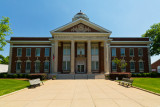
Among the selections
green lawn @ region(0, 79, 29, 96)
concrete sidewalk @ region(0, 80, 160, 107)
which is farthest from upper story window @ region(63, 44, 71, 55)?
concrete sidewalk @ region(0, 80, 160, 107)

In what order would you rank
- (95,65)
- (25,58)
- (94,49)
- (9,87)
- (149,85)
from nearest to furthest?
(9,87) < (149,85) < (95,65) < (25,58) < (94,49)

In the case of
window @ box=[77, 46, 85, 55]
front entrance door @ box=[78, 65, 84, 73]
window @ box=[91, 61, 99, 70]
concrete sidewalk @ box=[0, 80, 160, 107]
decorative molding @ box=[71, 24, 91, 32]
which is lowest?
concrete sidewalk @ box=[0, 80, 160, 107]

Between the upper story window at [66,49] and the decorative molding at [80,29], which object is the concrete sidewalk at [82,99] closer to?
the decorative molding at [80,29]

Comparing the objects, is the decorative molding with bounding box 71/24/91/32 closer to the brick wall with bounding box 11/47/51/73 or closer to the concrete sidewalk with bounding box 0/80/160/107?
the brick wall with bounding box 11/47/51/73

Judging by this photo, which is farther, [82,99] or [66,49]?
[66,49]

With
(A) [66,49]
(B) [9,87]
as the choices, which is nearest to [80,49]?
(A) [66,49]

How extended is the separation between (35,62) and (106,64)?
18343 millimetres

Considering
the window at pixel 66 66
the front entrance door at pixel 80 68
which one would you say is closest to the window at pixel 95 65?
the front entrance door at pixel 80 68

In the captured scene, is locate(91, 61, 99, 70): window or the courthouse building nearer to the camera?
locate(91, 61, 99, 70): window

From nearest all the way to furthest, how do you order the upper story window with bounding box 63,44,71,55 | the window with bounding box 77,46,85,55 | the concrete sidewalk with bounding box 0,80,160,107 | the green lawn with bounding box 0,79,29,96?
the concrete sidewalk with bounding box 0,80,160,107 < the green lawn with bounding box 0,79,29,96 < the upper story window with bounding box 63,44,71,55 < the window with bounding box 77,46,85,55

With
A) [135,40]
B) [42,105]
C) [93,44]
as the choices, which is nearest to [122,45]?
[135,40]

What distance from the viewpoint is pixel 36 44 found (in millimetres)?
29844

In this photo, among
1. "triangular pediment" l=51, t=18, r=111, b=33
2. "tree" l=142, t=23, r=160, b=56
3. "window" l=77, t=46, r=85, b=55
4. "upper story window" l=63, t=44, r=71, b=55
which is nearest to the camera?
"triangular pediment" l=51, t=18, r=111, b=33

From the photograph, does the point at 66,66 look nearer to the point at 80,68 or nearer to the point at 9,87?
the point at 80,68
